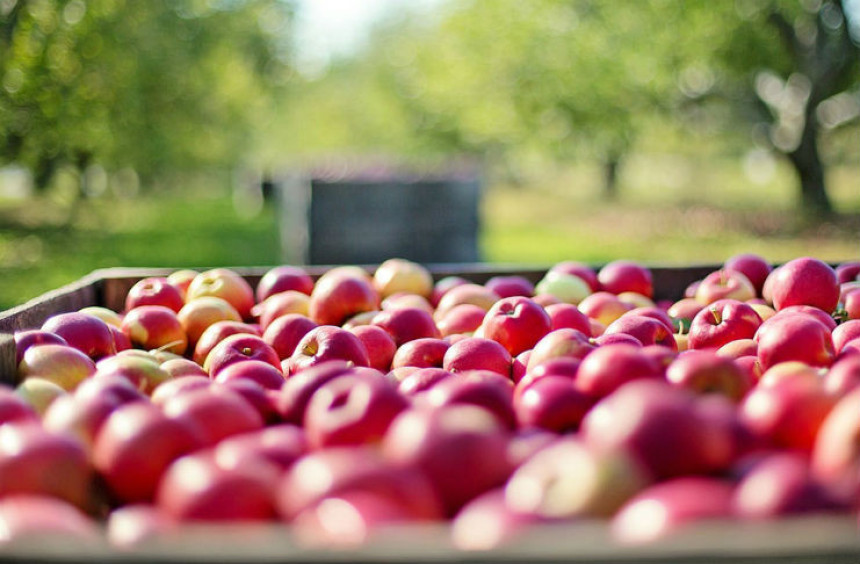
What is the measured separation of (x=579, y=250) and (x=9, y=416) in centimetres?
1445

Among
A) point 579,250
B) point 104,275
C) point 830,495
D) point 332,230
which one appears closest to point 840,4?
point 579,250

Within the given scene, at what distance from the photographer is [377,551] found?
44.4 inches

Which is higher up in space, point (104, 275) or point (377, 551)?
point (104, 275)

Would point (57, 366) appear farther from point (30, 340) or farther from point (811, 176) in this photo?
point (811, 176)

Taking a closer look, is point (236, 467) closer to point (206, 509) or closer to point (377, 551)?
point (206, 509)

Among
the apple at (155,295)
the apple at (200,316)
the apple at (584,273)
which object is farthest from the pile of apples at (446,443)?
the apple at (584,273)

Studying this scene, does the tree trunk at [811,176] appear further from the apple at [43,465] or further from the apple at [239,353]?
the apple at [43,465]

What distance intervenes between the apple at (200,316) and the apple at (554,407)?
1.75 metres

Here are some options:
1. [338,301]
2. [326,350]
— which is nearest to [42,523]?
[326,350]

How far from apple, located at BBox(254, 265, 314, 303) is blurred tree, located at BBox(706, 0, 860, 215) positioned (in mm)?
12742

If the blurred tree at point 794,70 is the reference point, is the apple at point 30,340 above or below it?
below

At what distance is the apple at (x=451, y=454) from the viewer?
1432 millimetres

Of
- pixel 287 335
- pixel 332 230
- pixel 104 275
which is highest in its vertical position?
pixel 332 230

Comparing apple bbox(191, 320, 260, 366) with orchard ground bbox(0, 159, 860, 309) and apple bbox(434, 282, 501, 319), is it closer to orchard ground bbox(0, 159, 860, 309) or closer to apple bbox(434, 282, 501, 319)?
apple bbox(434, 282, 501, 319)
